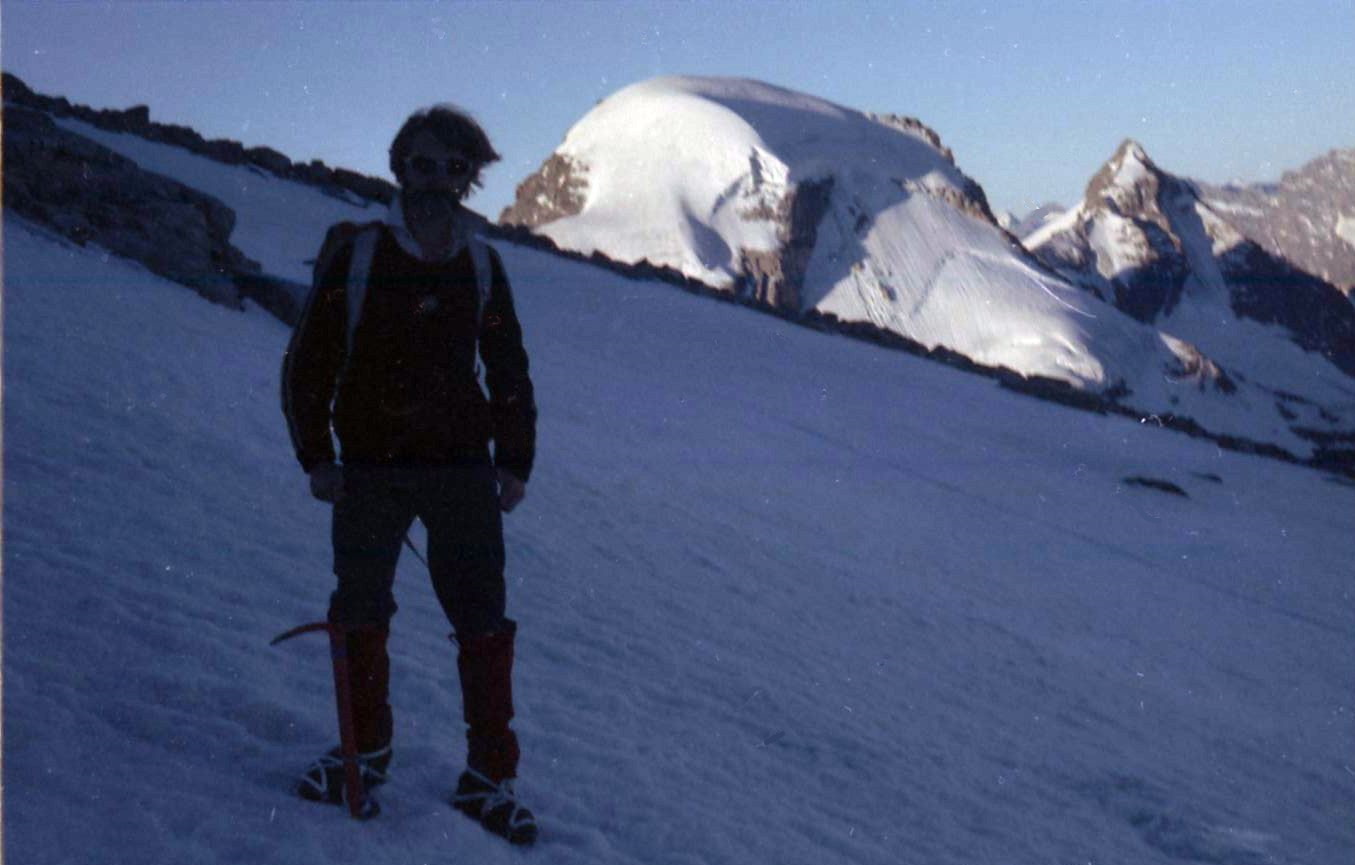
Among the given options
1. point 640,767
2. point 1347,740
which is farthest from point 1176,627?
point 640,767

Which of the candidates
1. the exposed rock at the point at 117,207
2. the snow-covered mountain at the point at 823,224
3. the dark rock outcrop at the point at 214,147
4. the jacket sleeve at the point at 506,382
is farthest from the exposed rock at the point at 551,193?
the jacket sleeve at the point at 506,382

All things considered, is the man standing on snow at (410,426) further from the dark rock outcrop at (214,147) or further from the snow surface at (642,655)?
the dark rock outcrop at (214,147)

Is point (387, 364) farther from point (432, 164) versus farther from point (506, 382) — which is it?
point (432, 164)

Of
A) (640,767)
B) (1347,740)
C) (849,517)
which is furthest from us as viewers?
(849,517)

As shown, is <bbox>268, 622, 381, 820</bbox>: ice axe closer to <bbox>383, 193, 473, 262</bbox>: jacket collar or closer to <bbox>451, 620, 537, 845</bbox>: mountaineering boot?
<bbox>451, 620, 537, 845</bbox>: mountaineering boot

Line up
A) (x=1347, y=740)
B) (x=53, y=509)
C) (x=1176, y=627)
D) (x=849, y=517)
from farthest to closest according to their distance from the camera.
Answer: (x=849, y=517)
(x=1176, y=627)
(x=1347, y=740)
(x=53, y=509)

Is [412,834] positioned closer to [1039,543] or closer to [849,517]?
[849,517]

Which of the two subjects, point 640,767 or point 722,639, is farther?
point 722,639

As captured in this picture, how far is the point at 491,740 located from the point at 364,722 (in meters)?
0.32

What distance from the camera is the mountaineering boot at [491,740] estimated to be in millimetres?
2875

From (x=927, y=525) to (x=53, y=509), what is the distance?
29.5 feet

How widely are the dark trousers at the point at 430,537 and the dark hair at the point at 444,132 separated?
0.75 metres

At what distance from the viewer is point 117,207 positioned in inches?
515

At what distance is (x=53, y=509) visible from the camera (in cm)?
482
